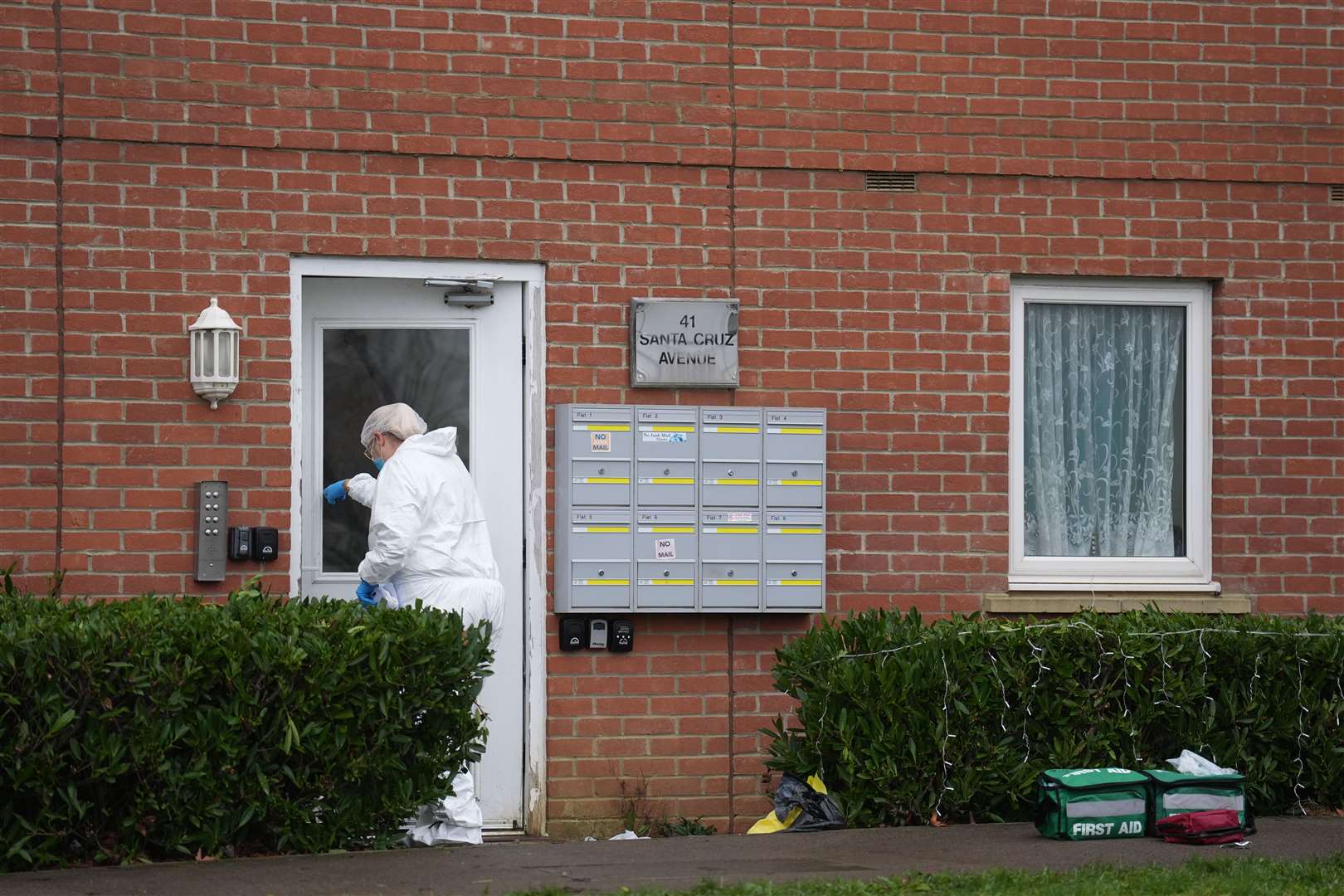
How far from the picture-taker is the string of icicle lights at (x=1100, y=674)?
778cm

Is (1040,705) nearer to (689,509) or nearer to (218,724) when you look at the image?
(689,509)

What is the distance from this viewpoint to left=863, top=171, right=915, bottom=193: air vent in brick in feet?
29.6

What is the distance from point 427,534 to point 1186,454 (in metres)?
4.08

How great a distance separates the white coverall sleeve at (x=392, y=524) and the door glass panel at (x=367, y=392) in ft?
2.30

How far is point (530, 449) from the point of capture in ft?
28.5

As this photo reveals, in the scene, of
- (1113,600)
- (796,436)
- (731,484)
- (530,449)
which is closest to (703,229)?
(796,436)

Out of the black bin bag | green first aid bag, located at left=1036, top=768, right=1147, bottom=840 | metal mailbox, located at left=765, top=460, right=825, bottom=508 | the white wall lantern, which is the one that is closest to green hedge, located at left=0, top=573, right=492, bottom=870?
the white wall lantern

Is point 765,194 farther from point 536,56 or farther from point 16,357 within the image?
point 16,357

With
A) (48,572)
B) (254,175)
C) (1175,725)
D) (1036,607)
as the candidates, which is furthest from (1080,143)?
(48,572)

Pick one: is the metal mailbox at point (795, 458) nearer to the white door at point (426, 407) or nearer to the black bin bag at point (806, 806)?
the white door at point (426, 407)

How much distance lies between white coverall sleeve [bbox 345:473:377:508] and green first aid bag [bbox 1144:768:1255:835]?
12.1 ft

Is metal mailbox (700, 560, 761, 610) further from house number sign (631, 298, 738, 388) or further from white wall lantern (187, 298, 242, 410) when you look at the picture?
white wall lantern (187, 298, 242, 410)

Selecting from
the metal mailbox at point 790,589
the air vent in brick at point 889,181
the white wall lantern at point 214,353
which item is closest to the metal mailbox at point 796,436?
the metal mailbox at point 790,589

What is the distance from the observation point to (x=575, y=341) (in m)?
8.69
